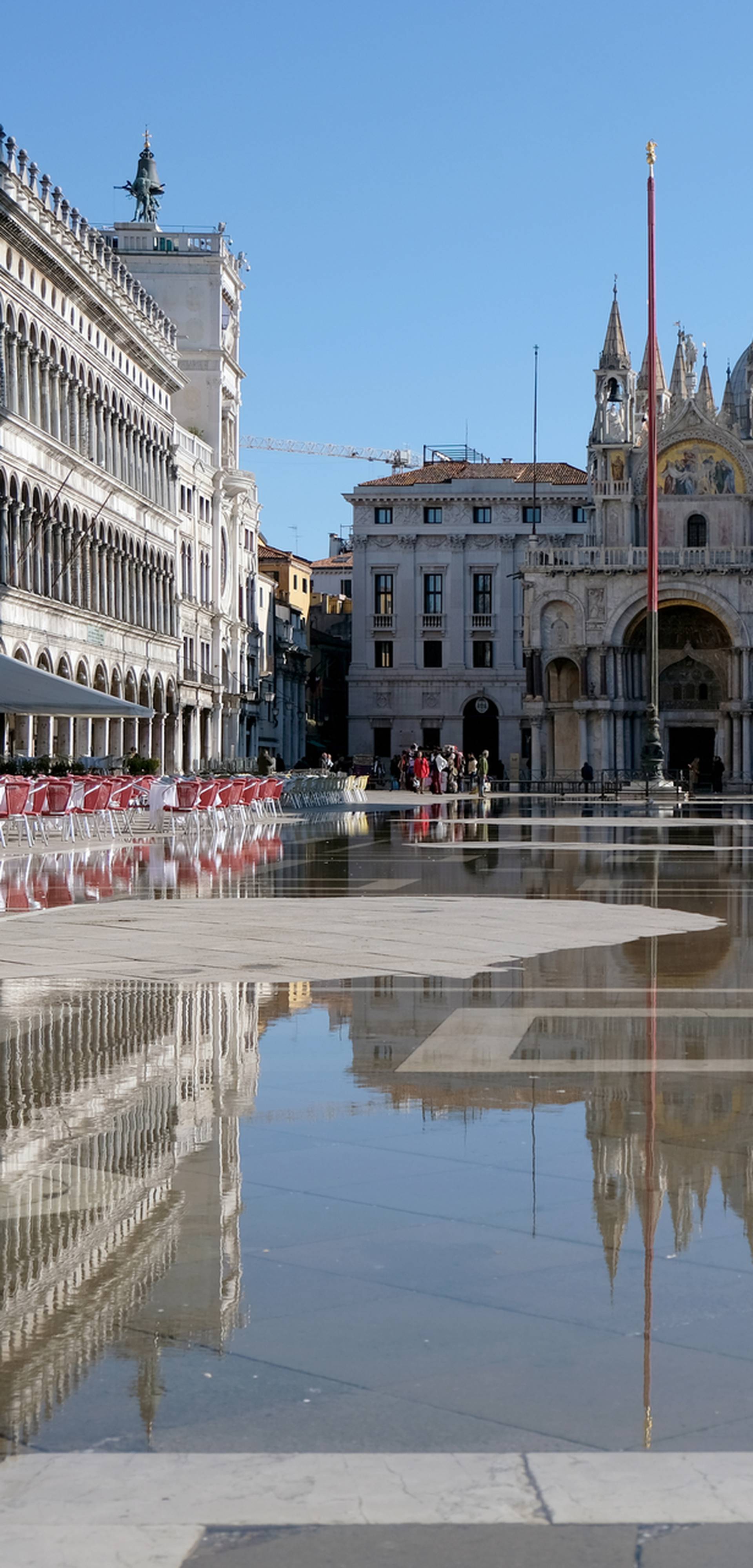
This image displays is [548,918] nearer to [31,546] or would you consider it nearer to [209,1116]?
[209,1116]

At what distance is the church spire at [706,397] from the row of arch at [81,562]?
27.0 metres

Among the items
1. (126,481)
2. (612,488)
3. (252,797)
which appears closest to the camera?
(252,797)

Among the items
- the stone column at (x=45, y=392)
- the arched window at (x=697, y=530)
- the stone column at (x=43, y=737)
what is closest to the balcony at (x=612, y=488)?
the arched window at (x=697, y=530)

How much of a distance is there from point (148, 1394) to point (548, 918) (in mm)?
12937

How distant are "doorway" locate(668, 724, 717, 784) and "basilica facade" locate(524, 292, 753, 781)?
626mm

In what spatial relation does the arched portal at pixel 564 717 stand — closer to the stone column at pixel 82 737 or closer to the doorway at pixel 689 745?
the doorway at pixel 689 745

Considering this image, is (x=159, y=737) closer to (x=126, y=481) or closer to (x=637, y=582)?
(x=126, y=481)

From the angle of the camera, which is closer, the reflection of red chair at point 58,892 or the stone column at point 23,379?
the reflection of red chair at point 58,892

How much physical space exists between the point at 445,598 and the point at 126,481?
124ft

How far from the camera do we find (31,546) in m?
48.8

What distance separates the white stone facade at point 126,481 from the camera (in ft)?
155

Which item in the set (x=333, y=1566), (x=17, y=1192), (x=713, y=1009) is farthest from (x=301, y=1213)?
(x=713, y=1009)

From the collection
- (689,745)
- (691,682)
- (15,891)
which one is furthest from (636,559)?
(15,891)

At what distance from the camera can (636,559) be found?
8456 centimetres
